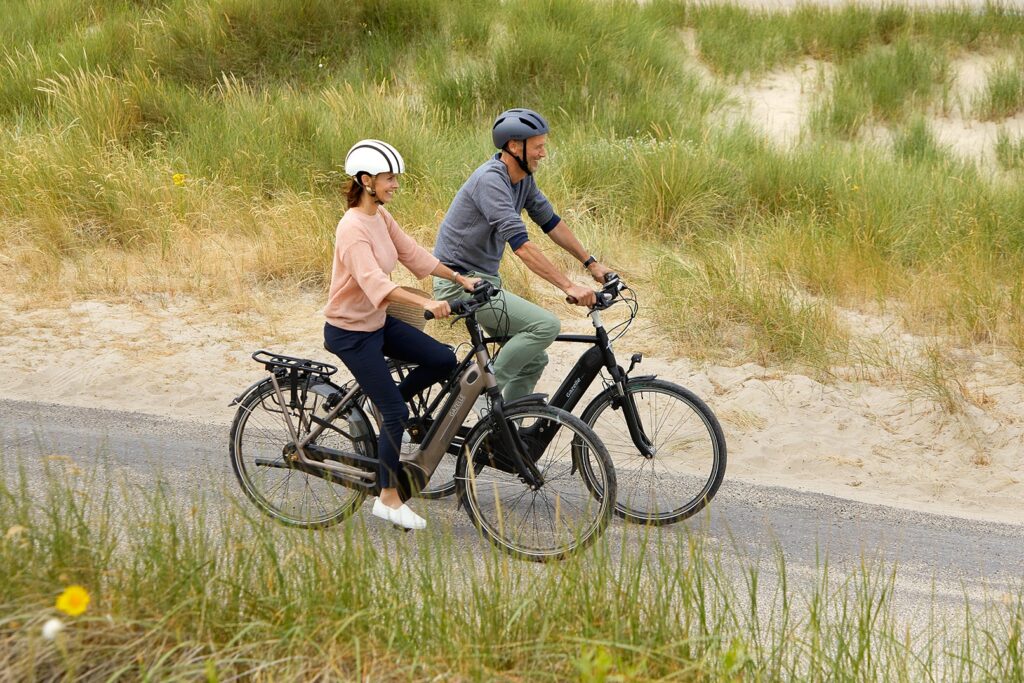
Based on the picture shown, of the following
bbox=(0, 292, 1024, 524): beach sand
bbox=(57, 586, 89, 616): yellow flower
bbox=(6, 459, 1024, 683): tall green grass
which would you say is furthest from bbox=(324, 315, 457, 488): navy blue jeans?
bbox=(57, 586, 89, 616): yellow flower

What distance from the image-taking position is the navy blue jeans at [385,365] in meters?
5.11

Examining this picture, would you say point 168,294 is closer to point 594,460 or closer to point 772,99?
point 594,460

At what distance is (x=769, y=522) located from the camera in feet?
19.0

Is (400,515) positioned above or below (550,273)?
below

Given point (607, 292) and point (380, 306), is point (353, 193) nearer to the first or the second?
point (380, 306)

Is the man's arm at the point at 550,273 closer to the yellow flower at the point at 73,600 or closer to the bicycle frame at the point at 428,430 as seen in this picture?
the bicycle frame at the point at 428,430

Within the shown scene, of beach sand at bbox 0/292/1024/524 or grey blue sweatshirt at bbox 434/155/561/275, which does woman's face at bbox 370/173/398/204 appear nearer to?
grey blue sweatshirt at bbox 434/155/561/275

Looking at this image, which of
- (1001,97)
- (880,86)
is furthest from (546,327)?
(1001,97)

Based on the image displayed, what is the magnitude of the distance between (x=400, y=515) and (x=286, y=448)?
675 millimetres

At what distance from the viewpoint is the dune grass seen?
8.68 metres

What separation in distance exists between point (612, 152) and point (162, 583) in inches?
304

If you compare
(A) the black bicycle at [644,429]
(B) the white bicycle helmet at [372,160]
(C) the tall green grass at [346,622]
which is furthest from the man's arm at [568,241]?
(C) the tall green grass at [346,622]

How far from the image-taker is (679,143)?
1074 cm

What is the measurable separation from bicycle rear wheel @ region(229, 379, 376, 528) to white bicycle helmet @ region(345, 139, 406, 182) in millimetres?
1153
